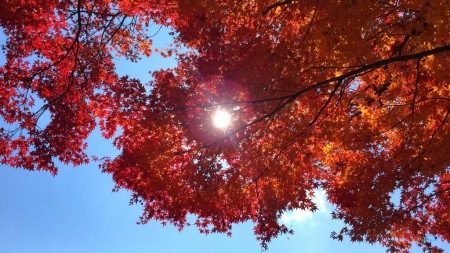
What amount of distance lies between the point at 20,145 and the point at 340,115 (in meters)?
8.81

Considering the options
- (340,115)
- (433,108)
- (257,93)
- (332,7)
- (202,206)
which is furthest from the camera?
(202,206)

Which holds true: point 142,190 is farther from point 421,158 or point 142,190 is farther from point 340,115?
point 421,158

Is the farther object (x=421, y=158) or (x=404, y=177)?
(x=404, y=177)

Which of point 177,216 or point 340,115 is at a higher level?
point 340,115

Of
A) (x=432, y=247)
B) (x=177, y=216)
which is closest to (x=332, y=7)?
(x=177, y=216)

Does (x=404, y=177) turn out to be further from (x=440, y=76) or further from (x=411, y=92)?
(x=440, y=76)

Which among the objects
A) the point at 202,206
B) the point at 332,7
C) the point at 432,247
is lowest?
the point at 432,247

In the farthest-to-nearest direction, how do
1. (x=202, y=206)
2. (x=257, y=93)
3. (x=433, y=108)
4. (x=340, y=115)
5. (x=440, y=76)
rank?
(x=202, y=206)
(x=340, y=115)
(x=257, y=93)
(x=433, y=108)
(x=440, y=76)

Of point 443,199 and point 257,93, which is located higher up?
point 257,93

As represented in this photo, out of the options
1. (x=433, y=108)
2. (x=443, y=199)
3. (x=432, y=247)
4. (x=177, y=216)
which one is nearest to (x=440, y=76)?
(x=433, y=108)

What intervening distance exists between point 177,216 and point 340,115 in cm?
501

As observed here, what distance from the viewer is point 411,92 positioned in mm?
6949

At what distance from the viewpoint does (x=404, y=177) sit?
7.38 metres

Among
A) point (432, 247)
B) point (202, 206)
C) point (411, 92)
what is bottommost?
point (432, 247)
